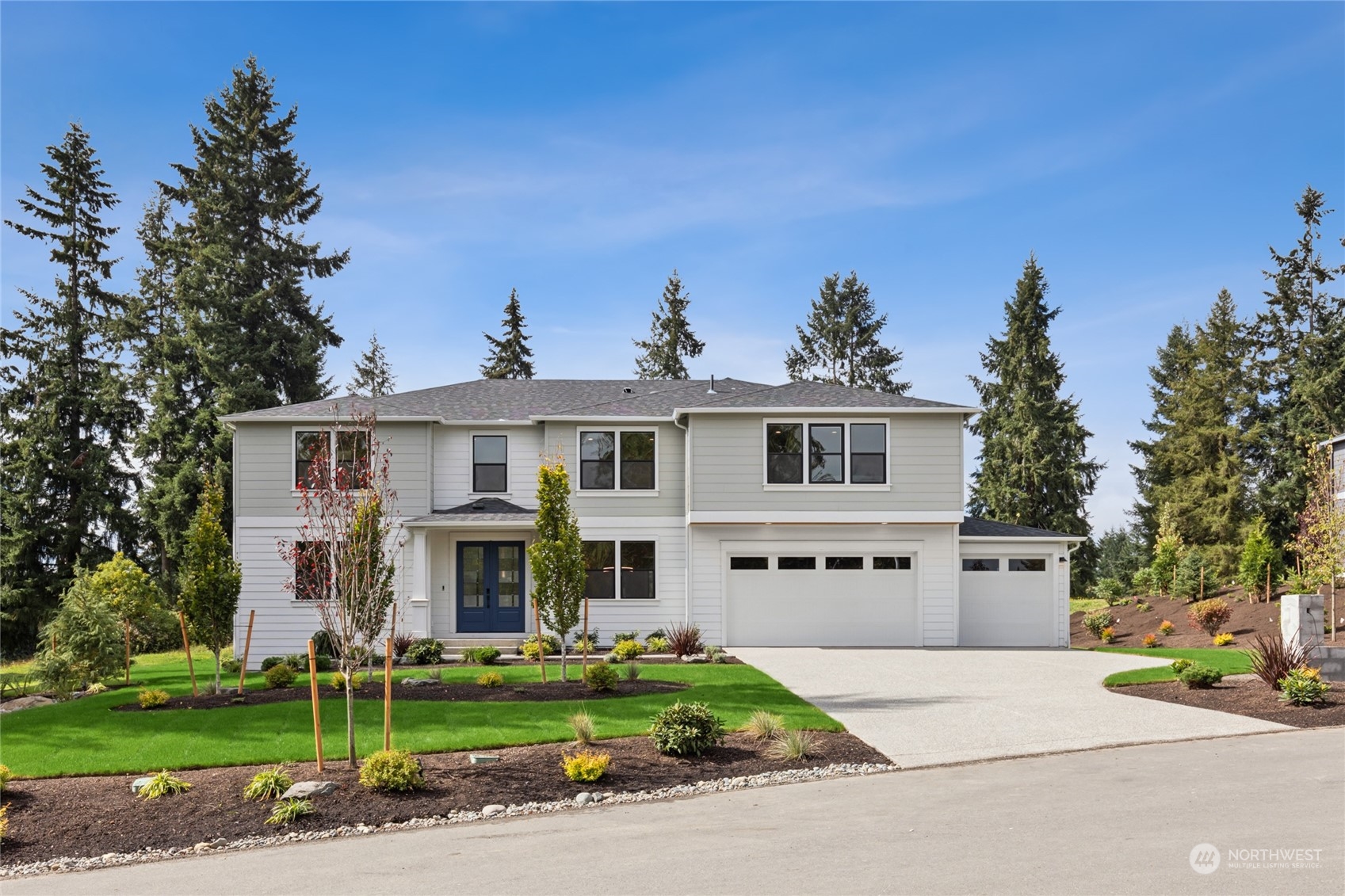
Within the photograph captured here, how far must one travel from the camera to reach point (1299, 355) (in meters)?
37.5

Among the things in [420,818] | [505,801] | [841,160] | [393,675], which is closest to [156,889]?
[420,818]

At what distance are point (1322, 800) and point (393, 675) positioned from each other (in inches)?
525

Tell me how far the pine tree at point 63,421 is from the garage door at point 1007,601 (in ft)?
86.8

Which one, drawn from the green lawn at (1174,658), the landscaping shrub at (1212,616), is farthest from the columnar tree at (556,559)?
the landscaping shrub at (1212,616)

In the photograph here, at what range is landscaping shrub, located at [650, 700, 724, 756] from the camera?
10.5 meters

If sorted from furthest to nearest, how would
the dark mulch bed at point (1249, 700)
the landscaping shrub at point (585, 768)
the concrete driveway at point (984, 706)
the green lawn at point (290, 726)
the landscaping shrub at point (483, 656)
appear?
1. the landscaping shrub at point (483, 656)
2. the dark mulch bed at point (1249, 700)
3. the concrete driveway at point (984, 706)
4. the green lawn at point (290, 726)
5. the landscaping shrub at point (585, 768)

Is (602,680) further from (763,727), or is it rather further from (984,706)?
(984,706)

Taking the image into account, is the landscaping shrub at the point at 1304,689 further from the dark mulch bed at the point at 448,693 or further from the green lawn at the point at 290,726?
the dark mulch bed at the point at 448,693

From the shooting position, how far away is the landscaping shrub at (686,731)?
34.4ft

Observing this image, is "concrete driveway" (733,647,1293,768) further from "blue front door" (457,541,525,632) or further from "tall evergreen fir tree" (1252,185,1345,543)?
"tall evergreen fir tree" (1252,185,1345,543)

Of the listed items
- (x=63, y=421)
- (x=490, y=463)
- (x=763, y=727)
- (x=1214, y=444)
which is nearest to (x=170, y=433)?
(x=63, y=421)

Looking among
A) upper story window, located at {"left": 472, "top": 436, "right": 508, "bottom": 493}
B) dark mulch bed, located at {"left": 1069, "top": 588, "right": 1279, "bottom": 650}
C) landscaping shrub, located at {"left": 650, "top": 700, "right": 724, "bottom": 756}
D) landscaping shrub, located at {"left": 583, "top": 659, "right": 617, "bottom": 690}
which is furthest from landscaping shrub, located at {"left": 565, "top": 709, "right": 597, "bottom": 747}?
dark mulch bed, located at {"left": 1069, "top": 588, "right": 1279, "bottom": 650}

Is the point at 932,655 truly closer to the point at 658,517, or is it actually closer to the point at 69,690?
the point at 658,517

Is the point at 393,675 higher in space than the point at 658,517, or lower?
lower
